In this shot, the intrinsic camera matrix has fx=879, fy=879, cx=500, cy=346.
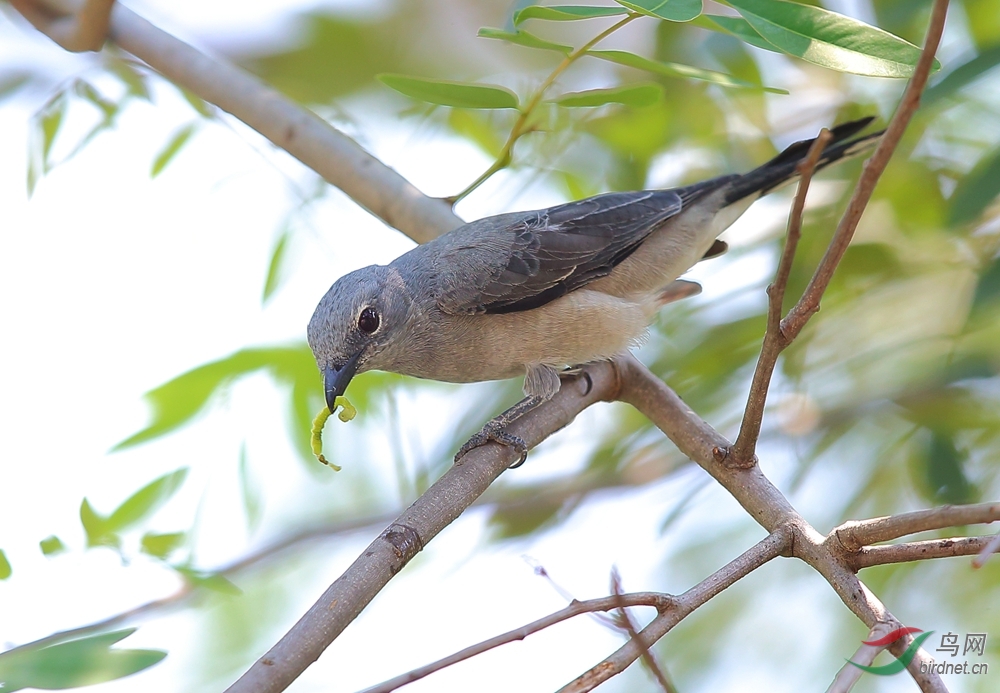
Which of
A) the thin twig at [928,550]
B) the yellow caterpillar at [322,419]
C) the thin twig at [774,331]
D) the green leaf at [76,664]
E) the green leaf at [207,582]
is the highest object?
the yellow caterpillar at [322,419]

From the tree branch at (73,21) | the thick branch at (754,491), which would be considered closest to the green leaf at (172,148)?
the tree branch at (73,21)

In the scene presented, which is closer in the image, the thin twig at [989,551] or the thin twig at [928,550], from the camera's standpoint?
the thin twig at [989,551]

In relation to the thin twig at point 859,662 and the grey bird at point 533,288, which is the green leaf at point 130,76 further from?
the thin twig at point 859,662

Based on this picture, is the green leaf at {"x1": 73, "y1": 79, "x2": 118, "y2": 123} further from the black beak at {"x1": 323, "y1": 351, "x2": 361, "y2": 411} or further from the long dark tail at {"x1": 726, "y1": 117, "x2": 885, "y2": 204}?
the long dark tail at {"x1": 726, "y1": 117, "x2": 885, "y2": 204}

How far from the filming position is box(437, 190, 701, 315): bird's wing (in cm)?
390

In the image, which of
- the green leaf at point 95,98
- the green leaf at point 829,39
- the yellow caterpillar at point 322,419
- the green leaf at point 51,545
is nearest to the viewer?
the green leaf at point 829,39

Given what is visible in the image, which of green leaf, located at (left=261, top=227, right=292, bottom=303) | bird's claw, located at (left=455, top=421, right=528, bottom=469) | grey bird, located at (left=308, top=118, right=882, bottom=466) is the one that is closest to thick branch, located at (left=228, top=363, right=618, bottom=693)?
bird's claw, located at (left=455, top=421, right=528, bottom=469)

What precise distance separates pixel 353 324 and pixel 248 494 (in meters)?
0.87

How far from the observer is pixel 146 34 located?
4.05 meters

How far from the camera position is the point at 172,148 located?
4.12 metres

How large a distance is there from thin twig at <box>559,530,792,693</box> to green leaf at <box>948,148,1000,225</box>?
1632mm

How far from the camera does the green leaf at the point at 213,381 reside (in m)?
3.70

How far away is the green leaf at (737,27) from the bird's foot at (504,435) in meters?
1.56

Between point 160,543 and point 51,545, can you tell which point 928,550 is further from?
point 51,545
